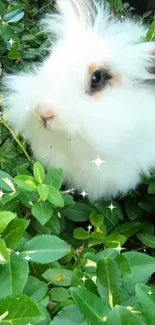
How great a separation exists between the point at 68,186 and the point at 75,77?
0.22 metres

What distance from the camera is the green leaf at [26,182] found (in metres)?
0.72

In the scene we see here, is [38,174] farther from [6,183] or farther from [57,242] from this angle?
[57,242]

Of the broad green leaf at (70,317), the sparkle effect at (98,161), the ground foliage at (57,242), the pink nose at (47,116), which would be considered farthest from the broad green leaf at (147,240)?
the broad green leaf at (70,317)

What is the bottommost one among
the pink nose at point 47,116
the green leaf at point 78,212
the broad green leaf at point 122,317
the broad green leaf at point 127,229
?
the broad green leaf at point 127,229

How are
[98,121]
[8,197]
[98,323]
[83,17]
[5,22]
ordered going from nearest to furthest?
[98,323]
[8,197]
[98,121]
[83,17]
[5,22]

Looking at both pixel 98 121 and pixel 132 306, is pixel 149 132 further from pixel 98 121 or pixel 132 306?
pixel 132 306

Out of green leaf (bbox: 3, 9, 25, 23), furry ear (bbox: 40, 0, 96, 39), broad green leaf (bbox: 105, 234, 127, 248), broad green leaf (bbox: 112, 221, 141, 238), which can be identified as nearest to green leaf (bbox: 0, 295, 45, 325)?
broad green leaf (bbox: 105, 234, 127, 248)

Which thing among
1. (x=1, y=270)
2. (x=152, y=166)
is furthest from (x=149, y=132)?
(x=1, y=270)

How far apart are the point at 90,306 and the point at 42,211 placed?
0.84 feet

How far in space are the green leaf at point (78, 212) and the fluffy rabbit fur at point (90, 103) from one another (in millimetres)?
57

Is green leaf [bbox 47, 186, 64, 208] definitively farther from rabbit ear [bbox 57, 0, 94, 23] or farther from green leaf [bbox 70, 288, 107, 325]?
rabbit ear [bbox 57, 0, 94, 23]

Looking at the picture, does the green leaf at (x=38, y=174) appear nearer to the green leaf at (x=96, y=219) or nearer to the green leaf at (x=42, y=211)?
the green leaf at (x=42, y=211)

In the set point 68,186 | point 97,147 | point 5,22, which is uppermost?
point 5,22

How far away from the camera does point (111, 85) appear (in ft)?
2.93
